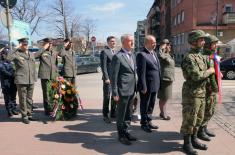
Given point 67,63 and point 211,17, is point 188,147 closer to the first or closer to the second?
point 67,63

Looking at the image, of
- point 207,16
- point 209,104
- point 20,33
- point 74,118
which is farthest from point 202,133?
point 207,16

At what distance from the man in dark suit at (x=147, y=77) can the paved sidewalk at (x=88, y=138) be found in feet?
1.24

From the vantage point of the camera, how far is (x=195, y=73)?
4777 mm

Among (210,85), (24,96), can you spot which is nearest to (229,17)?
(24,96)

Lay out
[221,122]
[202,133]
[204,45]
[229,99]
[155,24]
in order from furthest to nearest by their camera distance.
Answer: [155,24] < [229,99] < [221,122] < [202,133] < [204,45]

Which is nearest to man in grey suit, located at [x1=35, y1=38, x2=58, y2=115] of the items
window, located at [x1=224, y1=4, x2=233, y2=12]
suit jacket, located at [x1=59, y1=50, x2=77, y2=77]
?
suit jacket, located at [x1=59, y1=50, x2=77, y2=77]

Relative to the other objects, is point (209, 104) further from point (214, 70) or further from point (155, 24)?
point (155, 24)

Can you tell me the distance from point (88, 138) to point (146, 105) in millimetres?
1361

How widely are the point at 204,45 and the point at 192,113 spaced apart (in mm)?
1268

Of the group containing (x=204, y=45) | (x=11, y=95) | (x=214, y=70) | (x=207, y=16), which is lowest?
(x=11, y=95)

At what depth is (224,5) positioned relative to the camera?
37219mm

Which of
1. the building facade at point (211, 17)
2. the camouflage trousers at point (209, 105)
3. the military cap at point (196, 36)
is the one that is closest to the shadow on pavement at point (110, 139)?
the camouflage trousers at point (209, 105)

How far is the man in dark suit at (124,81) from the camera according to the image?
17.8 ft

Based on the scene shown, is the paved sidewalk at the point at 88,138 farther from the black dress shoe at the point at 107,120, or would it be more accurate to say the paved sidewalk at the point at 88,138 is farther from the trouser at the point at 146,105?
the trouser at the point at 146,105
